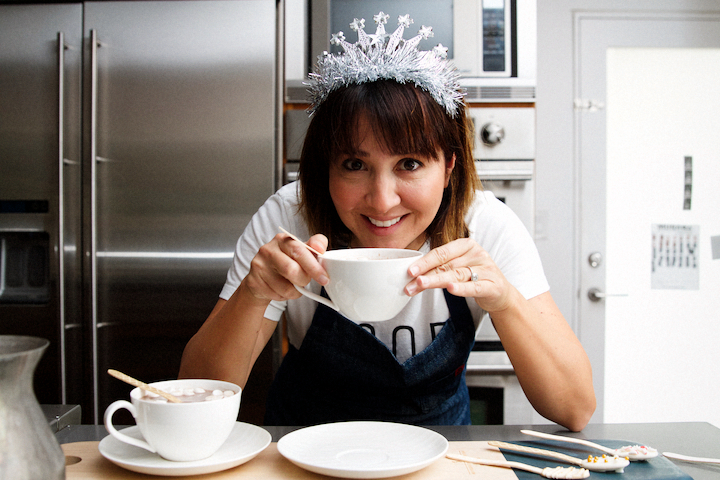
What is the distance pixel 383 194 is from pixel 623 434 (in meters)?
0.54

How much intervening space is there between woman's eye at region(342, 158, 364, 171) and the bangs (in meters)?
0.02

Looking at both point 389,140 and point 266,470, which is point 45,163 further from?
point 266,470

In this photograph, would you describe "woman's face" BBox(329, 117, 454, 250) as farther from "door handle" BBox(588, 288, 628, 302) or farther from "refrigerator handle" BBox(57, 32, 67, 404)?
"door handle" BBox(588, 288, 628, 302)

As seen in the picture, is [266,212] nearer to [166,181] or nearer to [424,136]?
[424,136]

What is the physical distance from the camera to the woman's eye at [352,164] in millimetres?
979

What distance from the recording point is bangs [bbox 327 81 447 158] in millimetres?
934

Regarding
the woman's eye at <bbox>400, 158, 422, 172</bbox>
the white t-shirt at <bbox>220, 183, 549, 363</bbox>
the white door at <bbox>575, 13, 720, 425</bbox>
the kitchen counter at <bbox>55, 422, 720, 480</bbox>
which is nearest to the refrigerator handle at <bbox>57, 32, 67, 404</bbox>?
the white t-shirt at <bbox>220, 183, 549, 363</bbox>

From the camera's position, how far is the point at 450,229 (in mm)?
1162

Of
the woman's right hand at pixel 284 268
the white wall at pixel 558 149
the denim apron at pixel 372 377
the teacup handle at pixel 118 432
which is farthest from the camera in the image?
the white wall at pixel 558 149

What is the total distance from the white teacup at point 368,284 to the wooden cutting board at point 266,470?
0.65 feet

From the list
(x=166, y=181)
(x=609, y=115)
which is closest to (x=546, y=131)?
(x=609, y=115)

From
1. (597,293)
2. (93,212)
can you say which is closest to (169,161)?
(93,212)

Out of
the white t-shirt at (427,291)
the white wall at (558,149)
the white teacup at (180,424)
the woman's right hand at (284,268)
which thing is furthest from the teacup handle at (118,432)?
the white wall at (558,149)

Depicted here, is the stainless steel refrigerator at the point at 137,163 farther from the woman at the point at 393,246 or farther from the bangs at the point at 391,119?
the bangs at the point at 391,119
